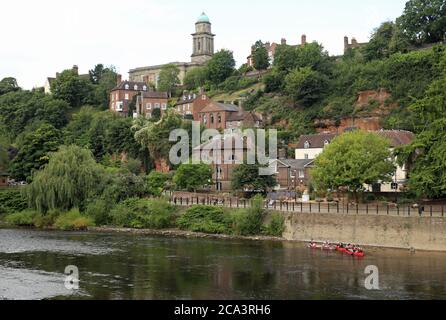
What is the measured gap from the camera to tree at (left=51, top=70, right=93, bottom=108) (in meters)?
119

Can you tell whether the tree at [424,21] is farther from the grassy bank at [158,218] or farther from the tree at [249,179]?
the grassy bank at [158,218]

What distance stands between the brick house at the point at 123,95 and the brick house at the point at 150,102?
5.52 metres

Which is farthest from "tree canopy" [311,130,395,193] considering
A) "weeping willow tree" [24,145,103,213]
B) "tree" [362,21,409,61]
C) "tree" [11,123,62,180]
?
"tree" [362,21,409,61]

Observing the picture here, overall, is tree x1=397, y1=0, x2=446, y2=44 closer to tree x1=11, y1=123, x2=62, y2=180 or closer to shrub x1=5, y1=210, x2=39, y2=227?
tree x1=11, y1=123, x2=62, y2=180

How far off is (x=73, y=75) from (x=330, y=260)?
8963cm

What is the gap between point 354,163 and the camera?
51.6 meters

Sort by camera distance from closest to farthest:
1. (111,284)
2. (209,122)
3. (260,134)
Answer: (111,284)
(260,134)
(209,122)

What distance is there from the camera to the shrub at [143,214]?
5841 centimetres

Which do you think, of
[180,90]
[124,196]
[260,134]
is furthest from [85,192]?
[180,90]

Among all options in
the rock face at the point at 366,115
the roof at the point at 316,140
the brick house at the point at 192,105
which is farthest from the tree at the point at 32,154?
the rock face at the point at 366,115

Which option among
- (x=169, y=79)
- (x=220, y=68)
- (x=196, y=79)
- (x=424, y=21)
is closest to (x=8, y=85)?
(x=169, y=79)

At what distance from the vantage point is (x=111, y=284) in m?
35.4

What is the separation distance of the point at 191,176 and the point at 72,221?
13.4 meters
